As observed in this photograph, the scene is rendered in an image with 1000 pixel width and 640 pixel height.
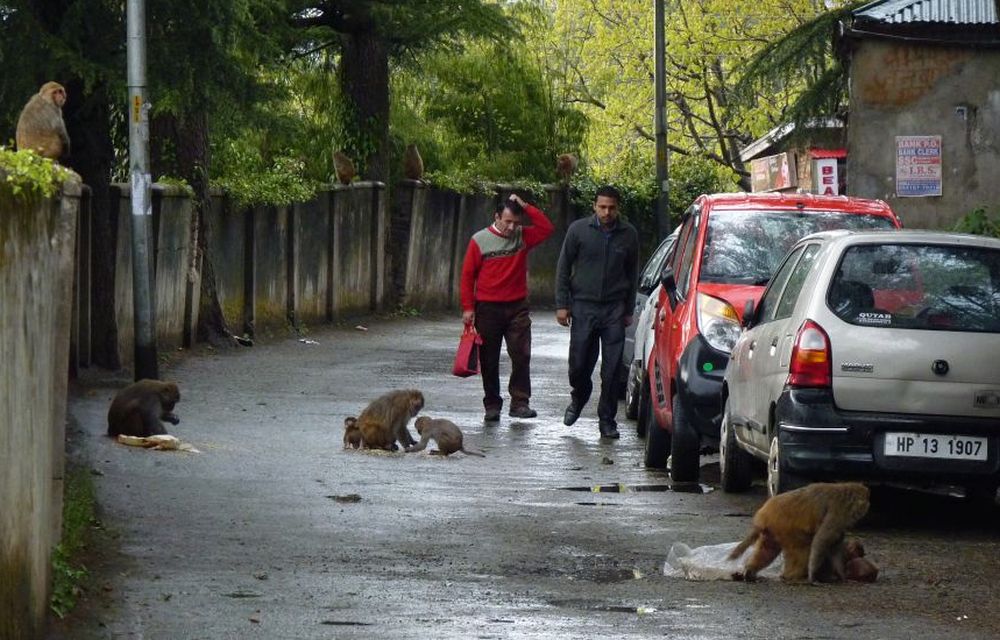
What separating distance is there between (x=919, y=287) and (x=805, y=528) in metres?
2.23

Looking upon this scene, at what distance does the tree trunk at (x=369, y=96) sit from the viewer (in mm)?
31328

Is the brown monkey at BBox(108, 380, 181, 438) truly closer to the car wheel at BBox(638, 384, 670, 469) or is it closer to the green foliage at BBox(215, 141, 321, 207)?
the car wheel at BBox(638, 384, 670, 469)

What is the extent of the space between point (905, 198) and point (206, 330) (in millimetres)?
9118

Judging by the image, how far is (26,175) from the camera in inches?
264

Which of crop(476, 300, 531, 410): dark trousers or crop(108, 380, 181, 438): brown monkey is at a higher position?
crop(476, 300, 531, 410): dark trousers

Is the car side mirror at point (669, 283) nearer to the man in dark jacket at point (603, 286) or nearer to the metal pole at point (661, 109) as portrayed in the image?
the man in dark jacket at point (603, 286)

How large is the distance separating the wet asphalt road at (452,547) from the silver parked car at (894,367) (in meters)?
0.45

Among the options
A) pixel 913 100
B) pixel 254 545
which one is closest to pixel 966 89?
pixel 913 100

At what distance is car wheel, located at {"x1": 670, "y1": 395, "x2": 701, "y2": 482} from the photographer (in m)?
12.7

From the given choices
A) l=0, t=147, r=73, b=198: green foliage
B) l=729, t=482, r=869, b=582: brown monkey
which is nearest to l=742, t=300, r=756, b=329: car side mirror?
l=729, t=482, r=869, b=582: brown monkey

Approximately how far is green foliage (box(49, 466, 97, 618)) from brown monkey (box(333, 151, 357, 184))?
19.4 m

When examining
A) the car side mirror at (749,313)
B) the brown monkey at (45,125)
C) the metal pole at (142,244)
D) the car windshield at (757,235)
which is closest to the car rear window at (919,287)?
the car side mirror at (749,313)

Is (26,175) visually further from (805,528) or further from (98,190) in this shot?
(98,190)

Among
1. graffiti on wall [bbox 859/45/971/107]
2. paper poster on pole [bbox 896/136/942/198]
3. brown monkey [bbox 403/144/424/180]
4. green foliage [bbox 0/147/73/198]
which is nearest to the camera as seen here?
green foliage [bbox 0/147/73/198]
